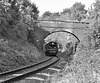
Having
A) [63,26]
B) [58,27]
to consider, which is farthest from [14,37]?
[63,26]

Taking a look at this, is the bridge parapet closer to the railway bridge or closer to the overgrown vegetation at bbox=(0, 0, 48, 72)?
the railway bridge

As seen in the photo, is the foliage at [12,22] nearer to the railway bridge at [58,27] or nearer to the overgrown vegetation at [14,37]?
the overgrown vegetation at [14,37]

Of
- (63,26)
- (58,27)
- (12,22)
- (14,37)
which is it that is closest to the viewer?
(14,37)

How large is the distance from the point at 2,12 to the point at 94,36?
34.2ft

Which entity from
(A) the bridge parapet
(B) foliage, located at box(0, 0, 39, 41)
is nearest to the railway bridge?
(A) the bridge parapet

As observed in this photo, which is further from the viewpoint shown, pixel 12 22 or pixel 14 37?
pixel 12 22

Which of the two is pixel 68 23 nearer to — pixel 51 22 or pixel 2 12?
pixel 51 22

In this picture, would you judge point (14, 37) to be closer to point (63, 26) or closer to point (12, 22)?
point (12, 22)

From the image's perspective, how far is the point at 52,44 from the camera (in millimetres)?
37156

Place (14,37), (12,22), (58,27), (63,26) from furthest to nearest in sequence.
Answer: (58,27), (63,26), (12,22), (14,37)

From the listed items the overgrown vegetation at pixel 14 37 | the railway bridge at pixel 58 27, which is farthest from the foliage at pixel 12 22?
the railway bridge at pixel 58 27

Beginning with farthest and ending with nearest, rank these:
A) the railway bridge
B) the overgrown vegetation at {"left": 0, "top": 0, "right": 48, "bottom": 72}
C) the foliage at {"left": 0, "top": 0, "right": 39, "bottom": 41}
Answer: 1. the railway bridge
2. the foliage at {"left": 0, "top": 0, "right": 39, "bottom": 41}
3. the overgrown vegetation at {"left": 0, "top": 0, "right": 48, "bottom": 72}

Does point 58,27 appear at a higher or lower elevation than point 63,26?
lower

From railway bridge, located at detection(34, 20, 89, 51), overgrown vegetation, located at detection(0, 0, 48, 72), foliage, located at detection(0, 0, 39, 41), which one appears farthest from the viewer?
railway bridge, located at detection(34, 20, 89, 51)
